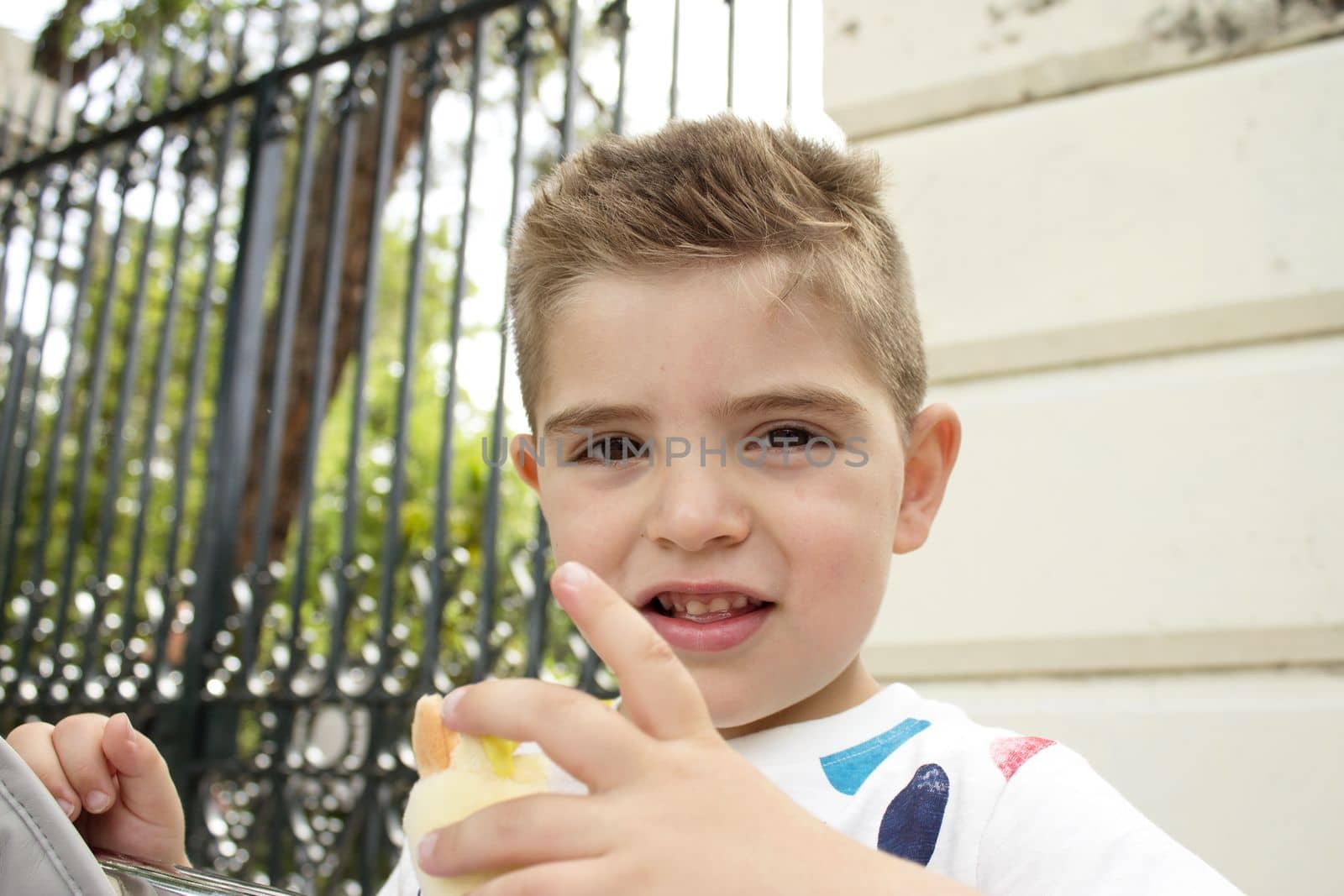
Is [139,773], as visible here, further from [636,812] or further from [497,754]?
[636,812]

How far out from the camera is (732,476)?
3.46 ft

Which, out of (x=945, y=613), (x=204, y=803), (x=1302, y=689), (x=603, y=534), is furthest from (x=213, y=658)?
(x=1302, y=689)

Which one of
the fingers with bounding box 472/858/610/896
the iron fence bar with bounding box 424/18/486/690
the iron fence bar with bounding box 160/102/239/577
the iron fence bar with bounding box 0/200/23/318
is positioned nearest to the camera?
the fingers with bounding box 472/858/610/896

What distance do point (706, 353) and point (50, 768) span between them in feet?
2.41

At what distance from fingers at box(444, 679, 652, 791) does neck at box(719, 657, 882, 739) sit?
1.75 feet

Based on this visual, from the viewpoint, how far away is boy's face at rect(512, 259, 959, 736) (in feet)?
3.46

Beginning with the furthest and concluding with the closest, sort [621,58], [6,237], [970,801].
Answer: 1. [6,237]
2. [621,58]
3. [970,801]

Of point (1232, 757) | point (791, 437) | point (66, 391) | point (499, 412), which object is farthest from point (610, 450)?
point (66, 391)

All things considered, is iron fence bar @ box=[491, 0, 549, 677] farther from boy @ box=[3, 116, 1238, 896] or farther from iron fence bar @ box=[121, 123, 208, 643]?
boy @ box=[3, 116, 1238, 896]

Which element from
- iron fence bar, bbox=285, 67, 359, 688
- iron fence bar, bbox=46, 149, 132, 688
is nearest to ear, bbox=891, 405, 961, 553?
iron fence bar, bbox=285, 67, 359, 688

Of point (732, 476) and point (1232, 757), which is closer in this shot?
point (732, 476)

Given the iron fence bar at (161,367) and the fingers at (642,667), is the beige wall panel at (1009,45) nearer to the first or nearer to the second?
the fingers at (642,667)

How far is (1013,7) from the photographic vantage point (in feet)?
6.41

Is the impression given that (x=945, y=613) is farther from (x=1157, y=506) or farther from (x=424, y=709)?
(x=424, y=709)
